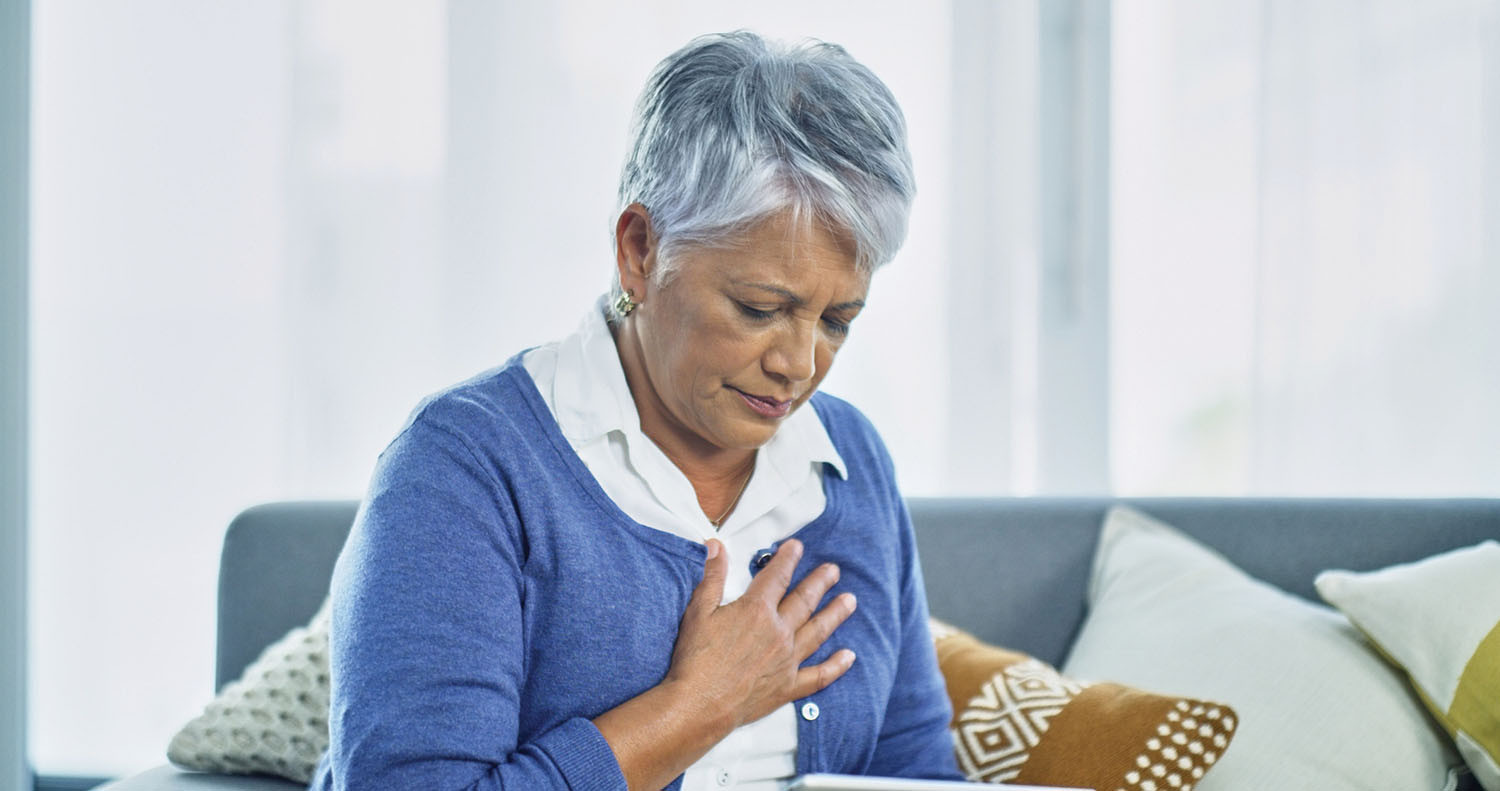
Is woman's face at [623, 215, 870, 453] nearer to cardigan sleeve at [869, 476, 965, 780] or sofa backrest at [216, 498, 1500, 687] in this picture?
cardigan sleeve at [869, 476, 965, 780]

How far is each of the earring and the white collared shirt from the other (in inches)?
1.0

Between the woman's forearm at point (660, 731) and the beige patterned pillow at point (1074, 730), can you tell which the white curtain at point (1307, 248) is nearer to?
the beige patterned pillow at point (1074, 730)

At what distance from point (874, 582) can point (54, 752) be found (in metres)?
2.18

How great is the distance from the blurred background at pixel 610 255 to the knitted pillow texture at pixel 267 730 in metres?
1.02

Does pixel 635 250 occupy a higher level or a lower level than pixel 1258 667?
higher

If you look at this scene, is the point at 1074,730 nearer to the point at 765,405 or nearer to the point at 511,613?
the point at 765,405

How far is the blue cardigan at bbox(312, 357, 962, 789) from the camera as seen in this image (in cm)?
95

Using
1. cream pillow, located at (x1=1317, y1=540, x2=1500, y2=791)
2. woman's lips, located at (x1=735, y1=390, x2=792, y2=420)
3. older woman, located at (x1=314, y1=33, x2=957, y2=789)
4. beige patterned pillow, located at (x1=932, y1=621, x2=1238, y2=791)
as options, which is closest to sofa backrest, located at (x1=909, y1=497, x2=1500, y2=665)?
cream pillow, located at (x1=1317, y1=540, x2=1500, y2=791)

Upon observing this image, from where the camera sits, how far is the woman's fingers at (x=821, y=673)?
1188mm

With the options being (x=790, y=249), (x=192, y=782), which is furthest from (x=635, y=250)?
(x=192, y=782)

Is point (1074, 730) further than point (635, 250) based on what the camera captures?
Yes

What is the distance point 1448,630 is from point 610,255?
165cm

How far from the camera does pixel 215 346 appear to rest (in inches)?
100

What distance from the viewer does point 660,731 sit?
1.05 metres
